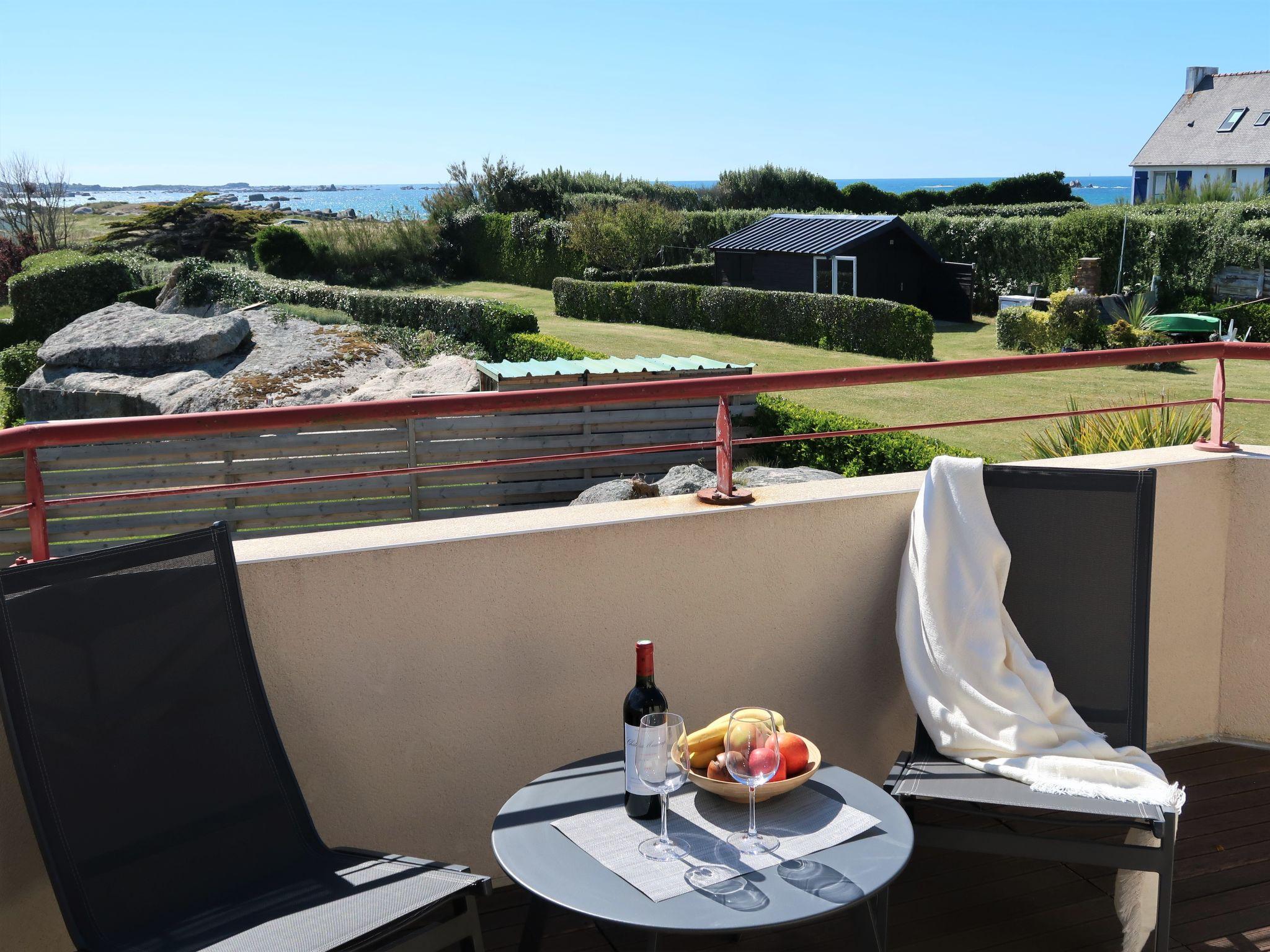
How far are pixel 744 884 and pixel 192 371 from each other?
13.8 metres

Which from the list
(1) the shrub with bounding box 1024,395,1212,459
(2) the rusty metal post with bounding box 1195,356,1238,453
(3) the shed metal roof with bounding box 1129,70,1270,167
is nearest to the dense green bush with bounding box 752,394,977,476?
(1) the shrub with bounding box 1024,395,1212,459

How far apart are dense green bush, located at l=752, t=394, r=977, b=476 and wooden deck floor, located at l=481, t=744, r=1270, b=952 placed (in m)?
4.52

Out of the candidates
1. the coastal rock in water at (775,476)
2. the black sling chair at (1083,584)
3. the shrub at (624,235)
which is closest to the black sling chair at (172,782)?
the black sling chair at (1083,584)

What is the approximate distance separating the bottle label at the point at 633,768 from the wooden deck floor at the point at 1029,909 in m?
0.69

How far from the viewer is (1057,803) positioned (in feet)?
7.64

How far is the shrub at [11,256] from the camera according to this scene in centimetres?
3209

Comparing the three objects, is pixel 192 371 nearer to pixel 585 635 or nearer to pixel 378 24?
pixel 585 635

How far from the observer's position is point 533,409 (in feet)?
8.41

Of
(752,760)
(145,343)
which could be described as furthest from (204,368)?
(752,760)

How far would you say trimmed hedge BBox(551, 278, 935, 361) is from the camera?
17.6m

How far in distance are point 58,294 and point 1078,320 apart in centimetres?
1971

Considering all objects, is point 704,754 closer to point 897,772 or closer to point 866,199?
point 897,772

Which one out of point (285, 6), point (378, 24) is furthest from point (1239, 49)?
point (285, 6)

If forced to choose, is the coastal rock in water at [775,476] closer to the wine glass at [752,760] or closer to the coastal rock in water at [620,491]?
the coastal rock in water at [620,491]
